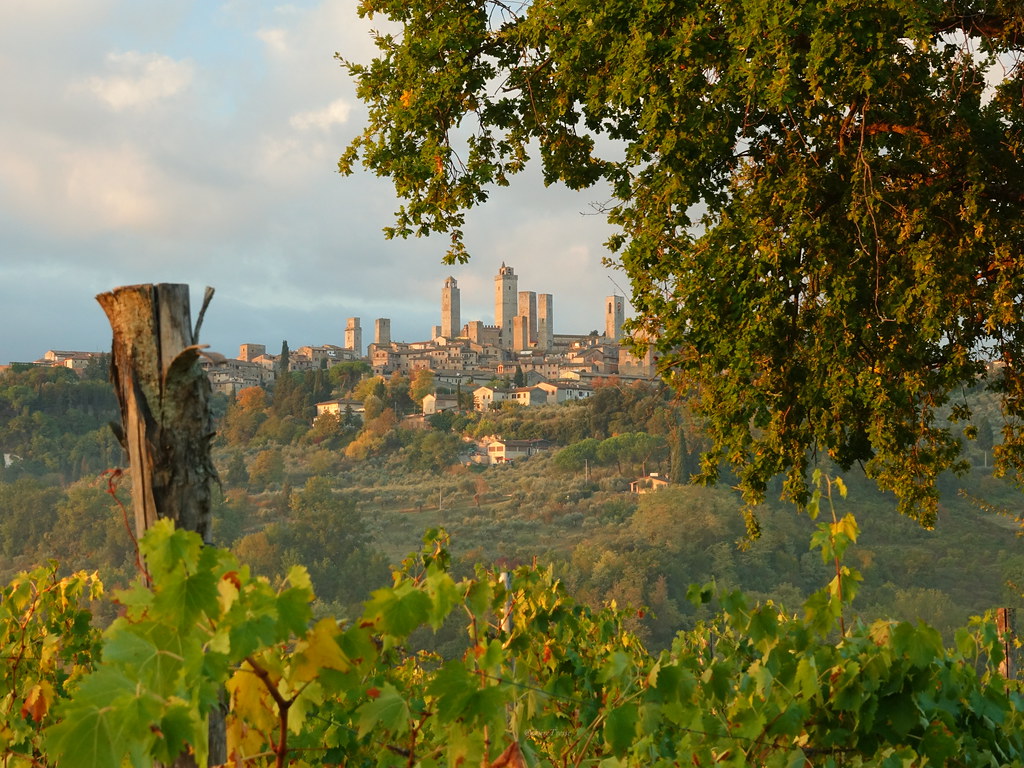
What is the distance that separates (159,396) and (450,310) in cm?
10022

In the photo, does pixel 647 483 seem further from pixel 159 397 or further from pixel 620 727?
pixel 620 727

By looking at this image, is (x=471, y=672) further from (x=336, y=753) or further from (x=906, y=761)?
(x=336, y=753)

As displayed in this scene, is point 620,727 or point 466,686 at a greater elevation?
point 466,686

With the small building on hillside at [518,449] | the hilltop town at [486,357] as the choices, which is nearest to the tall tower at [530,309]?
the hilltop town at [486,357]

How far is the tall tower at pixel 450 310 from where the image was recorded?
101188 millimetres

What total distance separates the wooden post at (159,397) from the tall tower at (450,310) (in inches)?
3888

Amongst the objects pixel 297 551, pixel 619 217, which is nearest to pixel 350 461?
pixel 297 551

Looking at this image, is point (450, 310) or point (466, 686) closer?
point (466, 686)

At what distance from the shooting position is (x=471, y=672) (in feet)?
5.06

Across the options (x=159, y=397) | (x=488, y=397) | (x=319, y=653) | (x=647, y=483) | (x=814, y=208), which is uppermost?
(x=814, y=208)

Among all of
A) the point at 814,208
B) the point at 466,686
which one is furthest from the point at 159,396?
the point at 814,208

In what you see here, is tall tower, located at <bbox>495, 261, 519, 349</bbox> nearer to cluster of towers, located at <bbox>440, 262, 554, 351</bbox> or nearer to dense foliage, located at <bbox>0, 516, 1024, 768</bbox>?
cluster of towers, located at <bbox>440, 262, 554, 351</bbox>

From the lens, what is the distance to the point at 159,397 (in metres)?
2.21

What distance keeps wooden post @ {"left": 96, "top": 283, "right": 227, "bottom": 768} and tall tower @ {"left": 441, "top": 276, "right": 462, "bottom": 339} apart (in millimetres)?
98757
